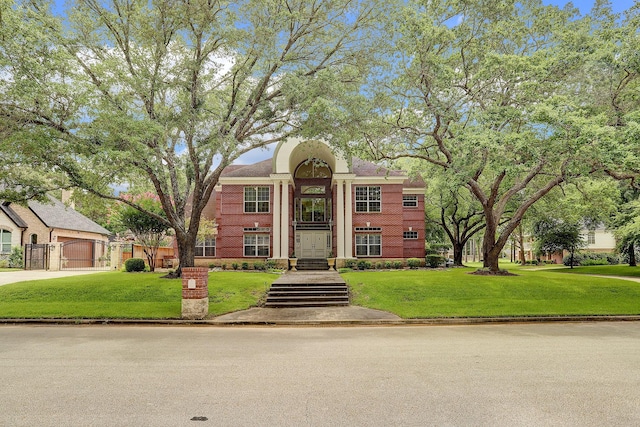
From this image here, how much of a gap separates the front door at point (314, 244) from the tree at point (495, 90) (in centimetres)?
1134

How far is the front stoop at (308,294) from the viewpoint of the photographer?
50.3ft

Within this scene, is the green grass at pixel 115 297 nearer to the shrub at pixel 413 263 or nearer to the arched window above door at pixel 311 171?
the shrub at pixel 413 263

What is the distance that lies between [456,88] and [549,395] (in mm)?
14833

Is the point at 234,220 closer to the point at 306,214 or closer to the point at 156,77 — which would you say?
the point at 306,214

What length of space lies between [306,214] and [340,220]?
4253 millimetres

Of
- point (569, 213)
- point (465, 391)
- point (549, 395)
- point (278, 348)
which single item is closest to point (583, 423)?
point (549, 395)

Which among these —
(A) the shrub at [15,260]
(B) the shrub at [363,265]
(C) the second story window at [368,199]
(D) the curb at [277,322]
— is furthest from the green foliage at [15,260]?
(C) the second story window at [368,199]

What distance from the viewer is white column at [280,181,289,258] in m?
27.4

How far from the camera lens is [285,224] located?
2750 cm

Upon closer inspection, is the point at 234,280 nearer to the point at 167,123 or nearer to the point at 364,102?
the point at 167,123

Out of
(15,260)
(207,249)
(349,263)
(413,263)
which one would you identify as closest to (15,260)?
(15,260)

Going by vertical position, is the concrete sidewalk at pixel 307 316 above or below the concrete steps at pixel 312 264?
below

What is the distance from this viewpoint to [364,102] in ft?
54.1

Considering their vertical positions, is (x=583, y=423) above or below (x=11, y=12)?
below
